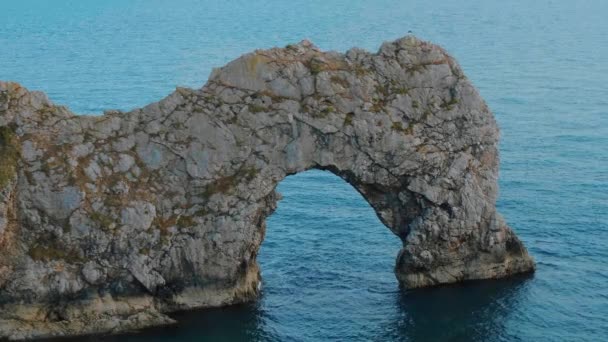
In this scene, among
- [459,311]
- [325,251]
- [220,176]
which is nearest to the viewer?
[459,311]

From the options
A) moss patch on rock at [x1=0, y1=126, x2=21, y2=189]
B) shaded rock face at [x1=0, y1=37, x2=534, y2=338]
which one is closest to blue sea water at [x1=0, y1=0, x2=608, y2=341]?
shaded rock face at [x1=0, y1=37, x2=534, y2=338]

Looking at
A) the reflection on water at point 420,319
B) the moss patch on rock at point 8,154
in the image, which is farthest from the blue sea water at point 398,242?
the moss patch on rock at point 8,154

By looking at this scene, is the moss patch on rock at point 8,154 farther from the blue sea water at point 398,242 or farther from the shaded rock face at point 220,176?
the blue sea water at point 398,242

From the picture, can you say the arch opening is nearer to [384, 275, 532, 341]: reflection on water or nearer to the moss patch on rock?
[384, 275, 532, 341]: reflection on water

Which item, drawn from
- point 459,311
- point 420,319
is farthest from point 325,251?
point 459,311

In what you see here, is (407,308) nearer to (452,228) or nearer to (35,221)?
(452,228)

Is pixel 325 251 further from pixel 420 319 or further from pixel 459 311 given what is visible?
pixel 459 311

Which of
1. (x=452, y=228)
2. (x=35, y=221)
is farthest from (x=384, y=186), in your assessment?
(x=35, y=221)
